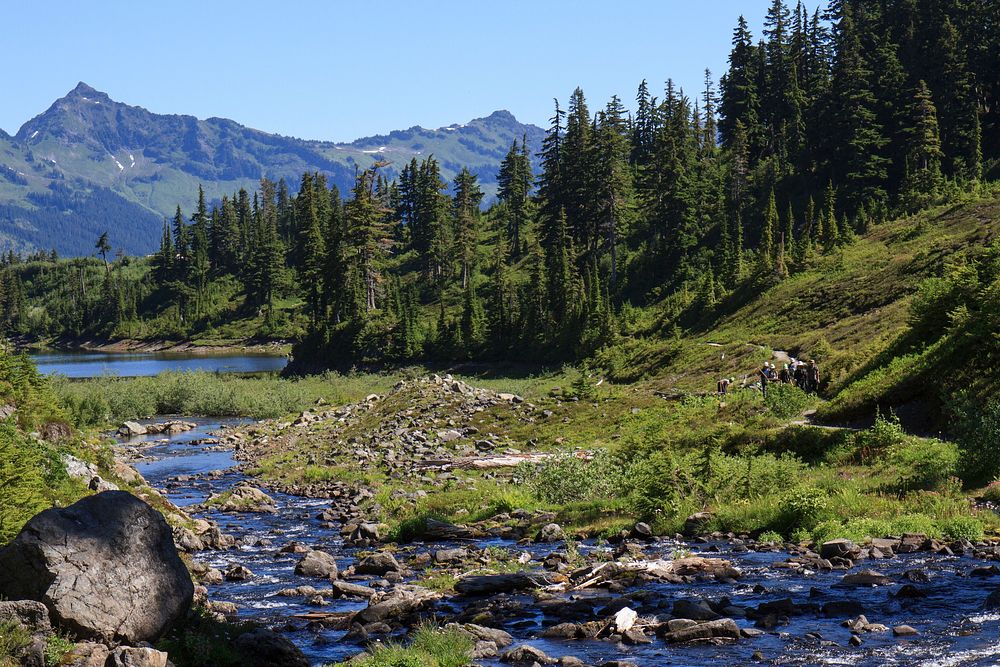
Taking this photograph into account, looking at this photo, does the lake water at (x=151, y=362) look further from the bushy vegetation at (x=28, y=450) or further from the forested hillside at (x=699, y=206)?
the bushy vegetation at (x=28, y=450)

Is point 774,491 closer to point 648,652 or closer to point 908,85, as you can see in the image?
point 648,652

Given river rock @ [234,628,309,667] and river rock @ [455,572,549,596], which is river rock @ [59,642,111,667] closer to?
river rock @ [234,628,309,667]

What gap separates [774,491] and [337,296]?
86315 millimetres

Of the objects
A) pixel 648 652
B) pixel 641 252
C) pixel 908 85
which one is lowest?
pixel 648 652

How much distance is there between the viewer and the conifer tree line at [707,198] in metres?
77.8

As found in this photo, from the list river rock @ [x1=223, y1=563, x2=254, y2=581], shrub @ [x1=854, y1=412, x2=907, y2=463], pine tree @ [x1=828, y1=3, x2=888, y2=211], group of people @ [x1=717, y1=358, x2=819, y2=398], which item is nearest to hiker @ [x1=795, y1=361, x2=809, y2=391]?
group of people @ [x1=717, y1=358, x2=819, y2=398]

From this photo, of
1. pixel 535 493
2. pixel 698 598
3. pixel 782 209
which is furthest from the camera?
pixel 782 209

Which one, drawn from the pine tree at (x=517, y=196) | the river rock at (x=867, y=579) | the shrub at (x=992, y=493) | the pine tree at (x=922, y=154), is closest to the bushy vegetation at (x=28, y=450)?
the river rock at (x=867, y=579)

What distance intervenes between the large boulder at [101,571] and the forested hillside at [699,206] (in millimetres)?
45456

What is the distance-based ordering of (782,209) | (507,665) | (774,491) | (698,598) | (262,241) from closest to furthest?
(507,665) → (698,598) → (774,491) → (782,209) → (262,241)

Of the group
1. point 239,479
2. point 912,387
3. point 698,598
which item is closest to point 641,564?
point 698,598

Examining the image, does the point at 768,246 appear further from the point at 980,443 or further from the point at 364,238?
the point at 980,443

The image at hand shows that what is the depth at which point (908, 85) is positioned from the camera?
88.6 metres

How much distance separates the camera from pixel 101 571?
1341 cm
